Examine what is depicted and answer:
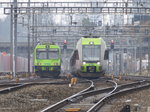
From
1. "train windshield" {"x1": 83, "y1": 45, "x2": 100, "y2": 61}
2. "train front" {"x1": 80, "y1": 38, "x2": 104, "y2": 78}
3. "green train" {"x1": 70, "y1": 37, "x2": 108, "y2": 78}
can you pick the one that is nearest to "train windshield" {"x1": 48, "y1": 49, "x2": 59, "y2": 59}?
"green train" {"x1": 70, "y1": 37, "x2": 108, "y2": 78}

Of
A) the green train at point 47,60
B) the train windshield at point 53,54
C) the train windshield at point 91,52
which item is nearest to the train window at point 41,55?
the green train at point 47,60

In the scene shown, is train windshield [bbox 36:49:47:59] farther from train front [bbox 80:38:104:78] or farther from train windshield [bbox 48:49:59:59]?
train front [bbox 80:38:104:78]

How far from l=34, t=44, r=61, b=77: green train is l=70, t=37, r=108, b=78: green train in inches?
187

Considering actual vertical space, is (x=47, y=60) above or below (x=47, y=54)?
below

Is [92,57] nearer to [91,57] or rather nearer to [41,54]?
[91,57]

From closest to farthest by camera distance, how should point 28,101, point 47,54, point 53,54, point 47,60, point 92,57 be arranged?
point 28,101 < point 92,57 < point 47,60 < point 47,54 < point 53,54

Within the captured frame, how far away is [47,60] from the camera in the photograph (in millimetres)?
38781

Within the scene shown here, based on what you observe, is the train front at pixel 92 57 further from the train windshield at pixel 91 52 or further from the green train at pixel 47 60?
the green train at pixel 47 60

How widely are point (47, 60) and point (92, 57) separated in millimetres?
6168

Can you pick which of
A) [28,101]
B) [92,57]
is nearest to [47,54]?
[92,57]

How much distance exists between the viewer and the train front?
33156 mm

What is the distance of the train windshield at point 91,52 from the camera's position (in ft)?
110

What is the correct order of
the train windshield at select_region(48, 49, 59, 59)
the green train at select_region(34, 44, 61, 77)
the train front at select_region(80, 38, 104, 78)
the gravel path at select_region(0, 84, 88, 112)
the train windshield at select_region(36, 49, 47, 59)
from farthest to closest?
the train windshield at select_region(48, 49, 59, 59) < the train windshield at select_region(36, 49, 47, 59) < the green train at select_region(34, 44, 61, 77) < the train front at select_region(80, 38, 104, 78) < the gravel path at select_region(0, 84, 88, 112)

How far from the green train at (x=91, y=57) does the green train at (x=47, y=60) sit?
15.6ft
